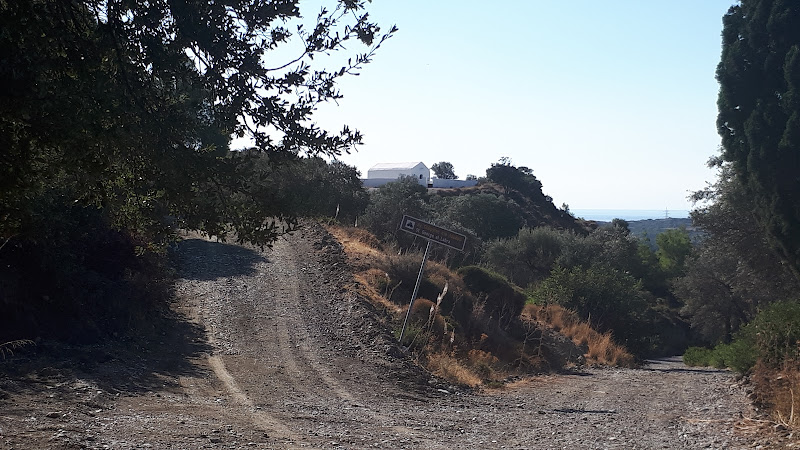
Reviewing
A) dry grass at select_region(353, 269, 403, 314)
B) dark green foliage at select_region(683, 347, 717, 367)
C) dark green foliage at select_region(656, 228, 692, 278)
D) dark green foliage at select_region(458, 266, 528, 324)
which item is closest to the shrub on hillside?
dry grass at select_region(353, 269, 403, 314)

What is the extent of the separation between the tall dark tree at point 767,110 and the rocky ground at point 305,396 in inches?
215

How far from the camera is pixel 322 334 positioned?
1652 cm

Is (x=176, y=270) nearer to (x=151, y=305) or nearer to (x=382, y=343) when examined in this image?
(x=151, y=305)

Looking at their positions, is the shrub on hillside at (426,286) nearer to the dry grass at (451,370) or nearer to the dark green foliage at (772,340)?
the dry grass at (451,370)

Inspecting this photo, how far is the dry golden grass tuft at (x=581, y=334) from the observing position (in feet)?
78.2

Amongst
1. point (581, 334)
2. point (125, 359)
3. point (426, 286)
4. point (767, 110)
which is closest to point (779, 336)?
point (767, 110)

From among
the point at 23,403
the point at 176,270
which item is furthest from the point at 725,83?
the point at 23,403

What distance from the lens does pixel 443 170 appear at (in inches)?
4195

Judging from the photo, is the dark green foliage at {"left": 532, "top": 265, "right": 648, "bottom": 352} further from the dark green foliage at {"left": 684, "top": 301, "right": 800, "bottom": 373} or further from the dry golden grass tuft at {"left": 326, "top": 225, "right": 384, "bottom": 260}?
the dark green foliage at {"left": 684, "top": 301, "right": 800, "bottom": 373}

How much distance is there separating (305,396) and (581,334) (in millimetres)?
15221

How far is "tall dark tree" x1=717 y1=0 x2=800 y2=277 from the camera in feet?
65.8

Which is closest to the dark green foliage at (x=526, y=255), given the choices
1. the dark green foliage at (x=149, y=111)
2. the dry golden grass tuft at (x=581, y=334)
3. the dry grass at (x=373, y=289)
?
the dry golden grass tuft at (x=581, y=334)

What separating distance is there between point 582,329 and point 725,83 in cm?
926

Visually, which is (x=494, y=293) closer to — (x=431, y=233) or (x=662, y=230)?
(x=431, y=233)
